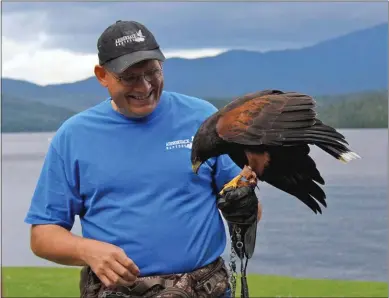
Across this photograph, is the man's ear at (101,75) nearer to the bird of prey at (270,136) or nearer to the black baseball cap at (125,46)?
the black baseball cap at (125,46)

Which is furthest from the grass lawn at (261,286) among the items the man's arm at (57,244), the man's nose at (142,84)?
the man's nose at (142,84)

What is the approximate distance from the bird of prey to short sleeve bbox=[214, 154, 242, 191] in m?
0.17

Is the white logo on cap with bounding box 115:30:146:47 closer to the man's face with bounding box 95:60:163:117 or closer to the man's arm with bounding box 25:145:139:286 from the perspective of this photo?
the man's face with bounding box 95:60:163:117

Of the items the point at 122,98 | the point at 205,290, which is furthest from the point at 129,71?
the point at 205,290

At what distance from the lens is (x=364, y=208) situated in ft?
57.3

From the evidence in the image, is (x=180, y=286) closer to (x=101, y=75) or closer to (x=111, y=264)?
(x=111, y=264)

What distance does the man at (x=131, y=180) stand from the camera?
2.26 metres

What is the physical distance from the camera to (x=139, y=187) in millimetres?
2291

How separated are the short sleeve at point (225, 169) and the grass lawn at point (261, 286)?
5588 millimetres

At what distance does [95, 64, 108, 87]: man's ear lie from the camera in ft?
7.65

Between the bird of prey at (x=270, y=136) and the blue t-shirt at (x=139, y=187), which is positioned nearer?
the bird of prey at (x=270, y=136)

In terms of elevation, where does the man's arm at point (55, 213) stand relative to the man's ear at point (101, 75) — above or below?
below

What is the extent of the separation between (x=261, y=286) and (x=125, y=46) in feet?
20.8

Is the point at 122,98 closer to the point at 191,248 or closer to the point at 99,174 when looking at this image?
the point at 99,174
